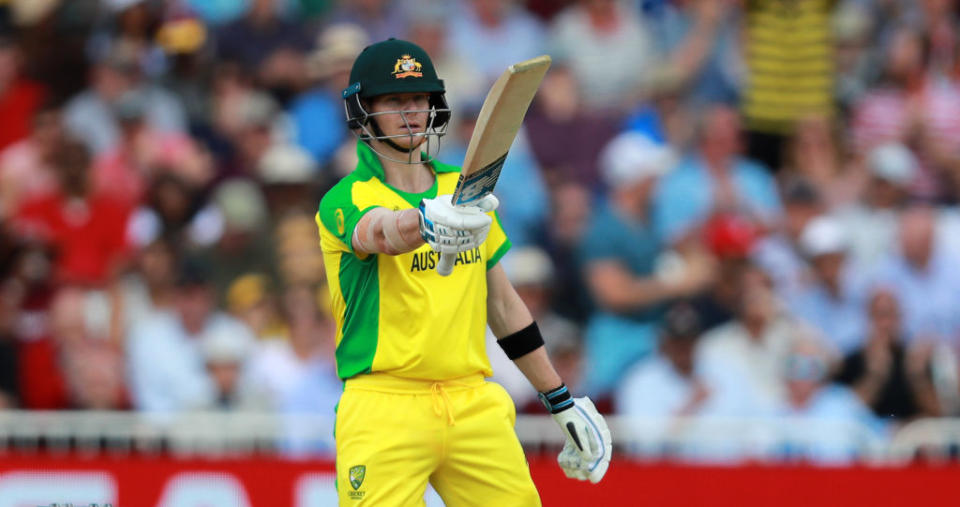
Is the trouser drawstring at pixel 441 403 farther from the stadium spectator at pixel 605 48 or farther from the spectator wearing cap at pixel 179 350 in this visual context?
the stadium spectator at pixel 605 48

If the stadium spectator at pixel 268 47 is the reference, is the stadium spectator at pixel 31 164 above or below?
below

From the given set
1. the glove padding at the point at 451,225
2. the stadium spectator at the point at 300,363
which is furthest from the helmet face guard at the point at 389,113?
the stadium spectator at the point at 300,363

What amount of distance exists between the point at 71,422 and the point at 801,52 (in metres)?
5.87

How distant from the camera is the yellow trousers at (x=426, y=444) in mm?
5414

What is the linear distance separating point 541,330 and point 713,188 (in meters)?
1.85

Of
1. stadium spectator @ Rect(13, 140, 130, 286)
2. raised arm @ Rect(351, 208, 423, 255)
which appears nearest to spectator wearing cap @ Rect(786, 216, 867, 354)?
stadium spectator @ Rect(13, 140, 130, 286)

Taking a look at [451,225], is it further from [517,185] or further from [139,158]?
[139,158]

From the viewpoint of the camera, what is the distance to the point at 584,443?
228 inches

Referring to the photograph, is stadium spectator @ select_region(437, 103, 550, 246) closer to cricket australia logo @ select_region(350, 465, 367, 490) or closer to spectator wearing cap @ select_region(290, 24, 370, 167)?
spectator wearing cap @ select_region(290, 24, 370, 167)

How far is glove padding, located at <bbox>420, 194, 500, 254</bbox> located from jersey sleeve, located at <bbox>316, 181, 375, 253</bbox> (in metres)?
0.54

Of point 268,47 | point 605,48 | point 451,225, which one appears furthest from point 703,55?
point 451,225

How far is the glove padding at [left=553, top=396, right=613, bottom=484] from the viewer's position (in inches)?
228

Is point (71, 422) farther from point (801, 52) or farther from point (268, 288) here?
point (801, 52)

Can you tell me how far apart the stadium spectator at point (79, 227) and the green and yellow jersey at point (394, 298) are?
4.80 metres
